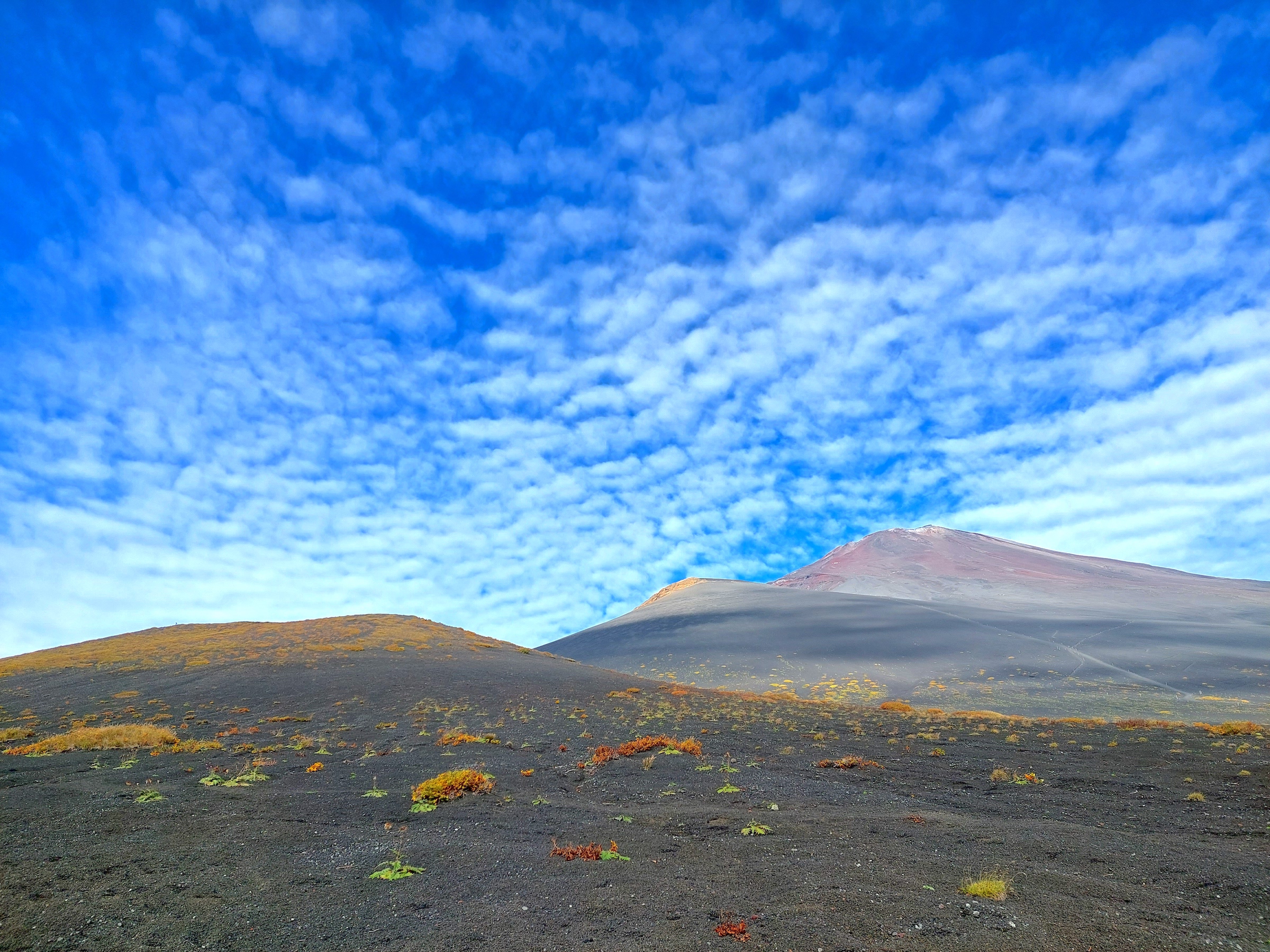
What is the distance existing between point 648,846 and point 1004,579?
5489 inches

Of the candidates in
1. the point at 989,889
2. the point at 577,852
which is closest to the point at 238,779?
the point at 577,852

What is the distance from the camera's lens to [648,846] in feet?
40.3

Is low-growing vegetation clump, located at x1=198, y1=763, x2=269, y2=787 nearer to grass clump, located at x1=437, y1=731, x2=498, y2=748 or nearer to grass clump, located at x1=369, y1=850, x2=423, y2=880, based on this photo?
grass clump, located at x1=437, y1=731, x2=498, y2=748

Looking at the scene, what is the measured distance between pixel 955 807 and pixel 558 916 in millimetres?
11187

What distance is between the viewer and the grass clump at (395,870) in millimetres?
10211

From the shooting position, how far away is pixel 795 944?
310 inches

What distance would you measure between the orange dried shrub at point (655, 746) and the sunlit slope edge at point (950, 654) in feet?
97.4

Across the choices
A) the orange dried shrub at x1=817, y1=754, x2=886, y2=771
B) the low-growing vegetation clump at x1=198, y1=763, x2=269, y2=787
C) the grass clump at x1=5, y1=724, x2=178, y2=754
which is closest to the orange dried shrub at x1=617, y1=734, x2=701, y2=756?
the orange dried shrub at x1=817, y1=754, x2=886, y2=771

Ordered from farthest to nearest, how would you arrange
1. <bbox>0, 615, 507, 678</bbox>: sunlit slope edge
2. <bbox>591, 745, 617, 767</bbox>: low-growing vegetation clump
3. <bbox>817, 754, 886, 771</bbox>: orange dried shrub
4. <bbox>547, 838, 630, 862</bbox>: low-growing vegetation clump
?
<bbox>0, 615, 507, 678</bbox>: sunlit slope edge < <bbox>591, 745, 617, 767</bbox>: low-growing vegetation clump < <bbox>817, 754, 886, 771</bbox>: orange dried shrub < <bbox>547, 838, 630, 862</bbox>: low-growing vegetation clump

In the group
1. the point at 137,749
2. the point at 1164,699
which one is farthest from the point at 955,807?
the point at 1164,699

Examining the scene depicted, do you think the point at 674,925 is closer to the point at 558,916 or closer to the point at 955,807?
the point at 558,916

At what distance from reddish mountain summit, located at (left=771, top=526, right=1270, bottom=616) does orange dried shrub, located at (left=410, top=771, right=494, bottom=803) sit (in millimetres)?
90856

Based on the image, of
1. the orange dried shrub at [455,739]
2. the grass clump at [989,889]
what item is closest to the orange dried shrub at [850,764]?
the grass clump at [989,889]

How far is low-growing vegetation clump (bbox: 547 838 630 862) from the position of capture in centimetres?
1144
